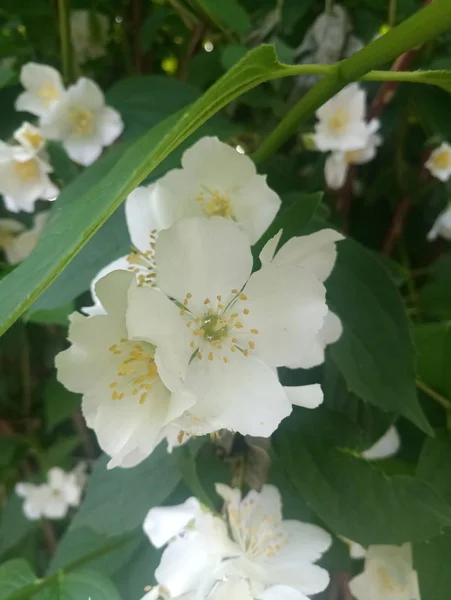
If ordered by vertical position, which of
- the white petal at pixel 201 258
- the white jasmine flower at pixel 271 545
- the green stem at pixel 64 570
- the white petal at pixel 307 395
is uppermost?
the white petal at pixel 201 258

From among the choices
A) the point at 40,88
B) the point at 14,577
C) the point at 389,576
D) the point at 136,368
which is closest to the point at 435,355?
the point at 389,576

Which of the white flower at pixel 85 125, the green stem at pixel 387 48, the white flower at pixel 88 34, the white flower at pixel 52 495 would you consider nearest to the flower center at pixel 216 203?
the green stem at pixel 387 48

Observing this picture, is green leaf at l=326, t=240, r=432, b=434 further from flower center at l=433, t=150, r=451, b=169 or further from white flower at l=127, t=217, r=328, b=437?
flower center at l=433, t=150, r=451, b=169

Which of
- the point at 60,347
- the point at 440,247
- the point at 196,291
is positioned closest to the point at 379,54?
the point at 196,291

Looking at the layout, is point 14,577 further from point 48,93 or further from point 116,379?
point 48,93

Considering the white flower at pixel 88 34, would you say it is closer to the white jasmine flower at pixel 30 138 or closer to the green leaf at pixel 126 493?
the white jasmine flower at pixel 30 138

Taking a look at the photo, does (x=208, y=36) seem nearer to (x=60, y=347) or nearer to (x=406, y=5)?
(x=406, y=5)
